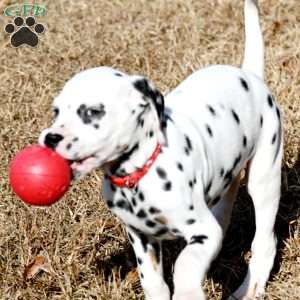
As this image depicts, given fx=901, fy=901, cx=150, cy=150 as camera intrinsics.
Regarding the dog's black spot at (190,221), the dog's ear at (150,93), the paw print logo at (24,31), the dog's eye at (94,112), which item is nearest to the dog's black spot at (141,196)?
the dog's black spot at (190,221)

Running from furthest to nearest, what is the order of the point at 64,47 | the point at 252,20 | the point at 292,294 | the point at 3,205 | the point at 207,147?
the point at 64,47 < the point at 3,205 < the point at 252,20 < the point at 292,294 < the point at 207,147

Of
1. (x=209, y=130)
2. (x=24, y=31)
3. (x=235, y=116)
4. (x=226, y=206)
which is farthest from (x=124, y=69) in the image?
(x=209, y=130)

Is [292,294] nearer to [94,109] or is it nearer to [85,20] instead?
[94,109]

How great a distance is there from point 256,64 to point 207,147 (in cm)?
93

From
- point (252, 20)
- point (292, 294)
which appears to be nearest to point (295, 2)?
point (252, 20)

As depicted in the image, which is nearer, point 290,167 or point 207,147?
point 207,147

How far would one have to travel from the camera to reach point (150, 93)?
3979 mm

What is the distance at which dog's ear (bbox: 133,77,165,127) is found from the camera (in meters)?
3.96

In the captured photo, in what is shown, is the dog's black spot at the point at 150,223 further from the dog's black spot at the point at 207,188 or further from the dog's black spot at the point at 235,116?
the dog's black spot at the point at 235,116

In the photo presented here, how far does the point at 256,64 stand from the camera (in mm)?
5062

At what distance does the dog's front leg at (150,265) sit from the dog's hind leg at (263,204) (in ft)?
2.06

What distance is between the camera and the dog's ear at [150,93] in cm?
396

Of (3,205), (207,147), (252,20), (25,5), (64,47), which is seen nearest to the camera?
(207,147)

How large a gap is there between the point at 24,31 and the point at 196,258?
5299 millimetres
